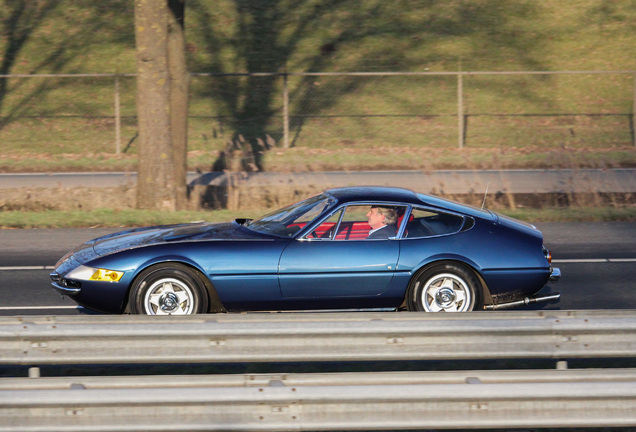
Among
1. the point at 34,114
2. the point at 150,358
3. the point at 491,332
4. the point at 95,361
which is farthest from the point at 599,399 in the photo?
the point at 34,114

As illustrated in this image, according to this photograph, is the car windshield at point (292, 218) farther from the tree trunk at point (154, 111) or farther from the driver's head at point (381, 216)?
the tree trunk at point (154, 111)

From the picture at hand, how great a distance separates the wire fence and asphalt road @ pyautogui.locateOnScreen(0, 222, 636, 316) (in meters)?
10.1

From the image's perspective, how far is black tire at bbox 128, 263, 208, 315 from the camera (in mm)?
6555

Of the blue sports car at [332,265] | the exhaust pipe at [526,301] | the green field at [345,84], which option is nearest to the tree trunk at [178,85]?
the green field at [345,84]

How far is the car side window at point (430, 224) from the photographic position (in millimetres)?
6969

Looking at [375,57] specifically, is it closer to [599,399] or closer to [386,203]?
[386,203]

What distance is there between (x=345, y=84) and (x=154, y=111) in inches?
510

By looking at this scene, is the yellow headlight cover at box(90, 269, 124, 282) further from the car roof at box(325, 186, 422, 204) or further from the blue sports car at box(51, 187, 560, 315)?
the car roof at box(325, 186, 422, 204)

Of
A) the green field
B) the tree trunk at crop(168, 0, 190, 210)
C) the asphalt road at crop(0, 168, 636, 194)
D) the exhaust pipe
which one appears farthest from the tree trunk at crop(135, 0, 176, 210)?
the exhaust pipe

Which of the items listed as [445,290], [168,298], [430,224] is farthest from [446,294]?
[168,298]

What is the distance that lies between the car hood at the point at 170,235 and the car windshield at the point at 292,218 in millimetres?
164

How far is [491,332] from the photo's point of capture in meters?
4.37

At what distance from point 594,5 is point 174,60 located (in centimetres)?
2073

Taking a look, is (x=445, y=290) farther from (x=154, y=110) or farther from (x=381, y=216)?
(x=154, y=110)
